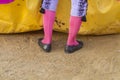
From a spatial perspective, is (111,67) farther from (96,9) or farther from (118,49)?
(96,9)

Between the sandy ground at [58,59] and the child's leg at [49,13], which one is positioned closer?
the sandy ground at [58,59]

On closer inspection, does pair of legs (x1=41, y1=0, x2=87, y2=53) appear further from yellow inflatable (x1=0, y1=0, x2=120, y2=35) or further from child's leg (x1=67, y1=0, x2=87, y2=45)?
yellow inflatable (x1=0, y1=0, x2=120, y2=35)

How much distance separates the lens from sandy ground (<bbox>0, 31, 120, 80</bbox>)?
2.24 metres

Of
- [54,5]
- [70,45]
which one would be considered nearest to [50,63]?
[70,45]

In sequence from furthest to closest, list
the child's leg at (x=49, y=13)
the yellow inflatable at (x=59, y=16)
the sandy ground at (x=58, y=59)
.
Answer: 1. the yellow inflatable at (x=59, y=16)
2. the child's leg at (x=49, y=13)
3. the sandy ground at (x=58, y=59)

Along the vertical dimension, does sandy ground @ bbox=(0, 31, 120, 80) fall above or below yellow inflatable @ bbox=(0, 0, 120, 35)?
below

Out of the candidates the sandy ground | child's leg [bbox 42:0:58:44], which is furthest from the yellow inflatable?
child's leg [bbox 42:0:58:44]

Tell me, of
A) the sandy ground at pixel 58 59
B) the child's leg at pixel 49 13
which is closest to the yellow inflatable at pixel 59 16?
the sandy ground at pixel 58 59

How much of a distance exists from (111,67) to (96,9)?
520mm

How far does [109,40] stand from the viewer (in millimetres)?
2744

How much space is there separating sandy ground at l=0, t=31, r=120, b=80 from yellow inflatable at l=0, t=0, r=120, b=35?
88 millimetres

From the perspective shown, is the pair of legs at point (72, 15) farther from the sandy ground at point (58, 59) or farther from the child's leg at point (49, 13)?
the sandy ground at point (58, 59)

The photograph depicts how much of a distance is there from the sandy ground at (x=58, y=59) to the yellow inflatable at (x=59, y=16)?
9cm

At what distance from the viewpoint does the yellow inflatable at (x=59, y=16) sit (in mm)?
2600
